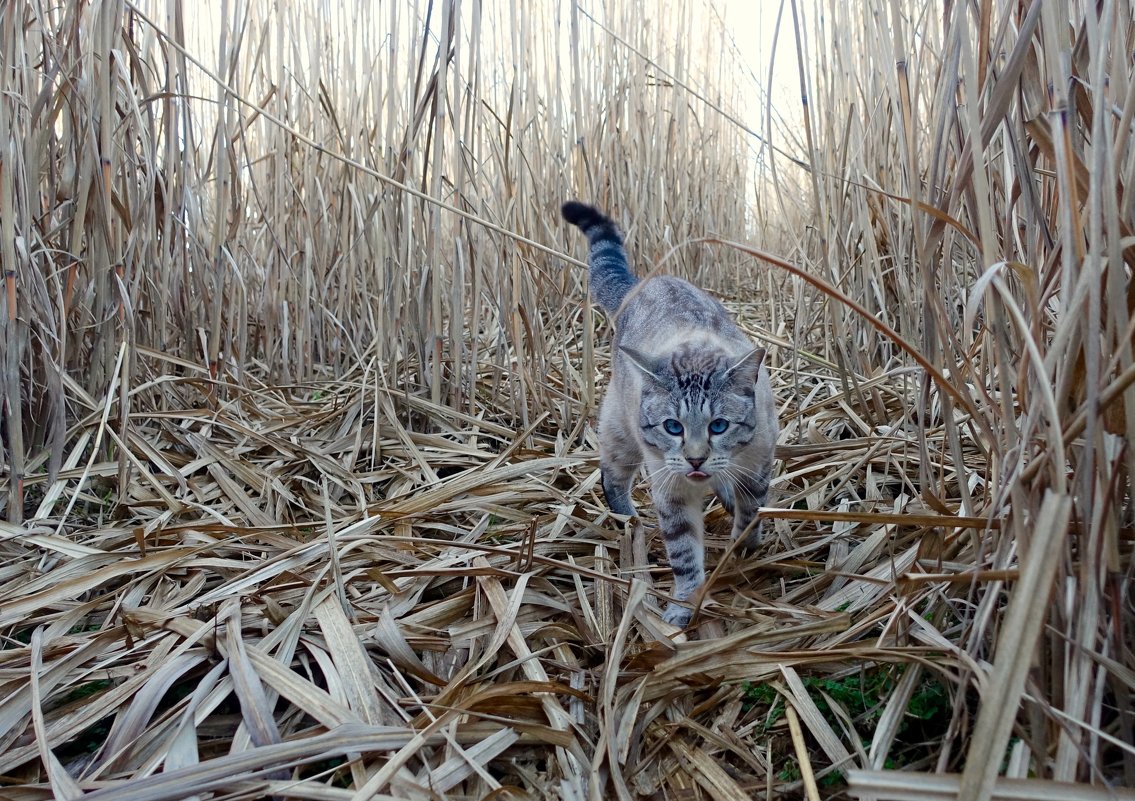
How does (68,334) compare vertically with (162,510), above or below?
above

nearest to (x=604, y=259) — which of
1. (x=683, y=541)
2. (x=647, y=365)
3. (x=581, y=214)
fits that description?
(x=581, y=214)

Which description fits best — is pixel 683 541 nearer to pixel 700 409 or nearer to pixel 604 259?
pixel 700 409

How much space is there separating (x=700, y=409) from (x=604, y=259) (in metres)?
0.73

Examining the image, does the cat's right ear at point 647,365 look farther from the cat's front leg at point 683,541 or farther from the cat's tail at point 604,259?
the cat's tail at point 604,259

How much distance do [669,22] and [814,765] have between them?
3564mm

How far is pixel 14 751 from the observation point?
3.43 ft

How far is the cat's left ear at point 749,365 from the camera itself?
5.66 ft

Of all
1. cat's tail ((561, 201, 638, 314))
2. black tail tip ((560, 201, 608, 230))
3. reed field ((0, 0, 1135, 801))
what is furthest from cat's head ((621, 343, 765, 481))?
black tail tip ((560, 201, 608, 230))

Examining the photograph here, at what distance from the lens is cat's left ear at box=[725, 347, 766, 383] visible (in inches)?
68.0

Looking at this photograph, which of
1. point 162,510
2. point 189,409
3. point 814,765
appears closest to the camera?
point 814,765

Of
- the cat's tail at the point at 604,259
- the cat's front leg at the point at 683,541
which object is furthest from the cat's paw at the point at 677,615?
the cat's tail at the point at 604,259

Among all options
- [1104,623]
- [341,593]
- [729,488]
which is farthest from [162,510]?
[1104,623]

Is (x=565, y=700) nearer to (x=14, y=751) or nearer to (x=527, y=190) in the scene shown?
(x=14, y=751)

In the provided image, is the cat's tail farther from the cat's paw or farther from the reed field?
the cat's paw
